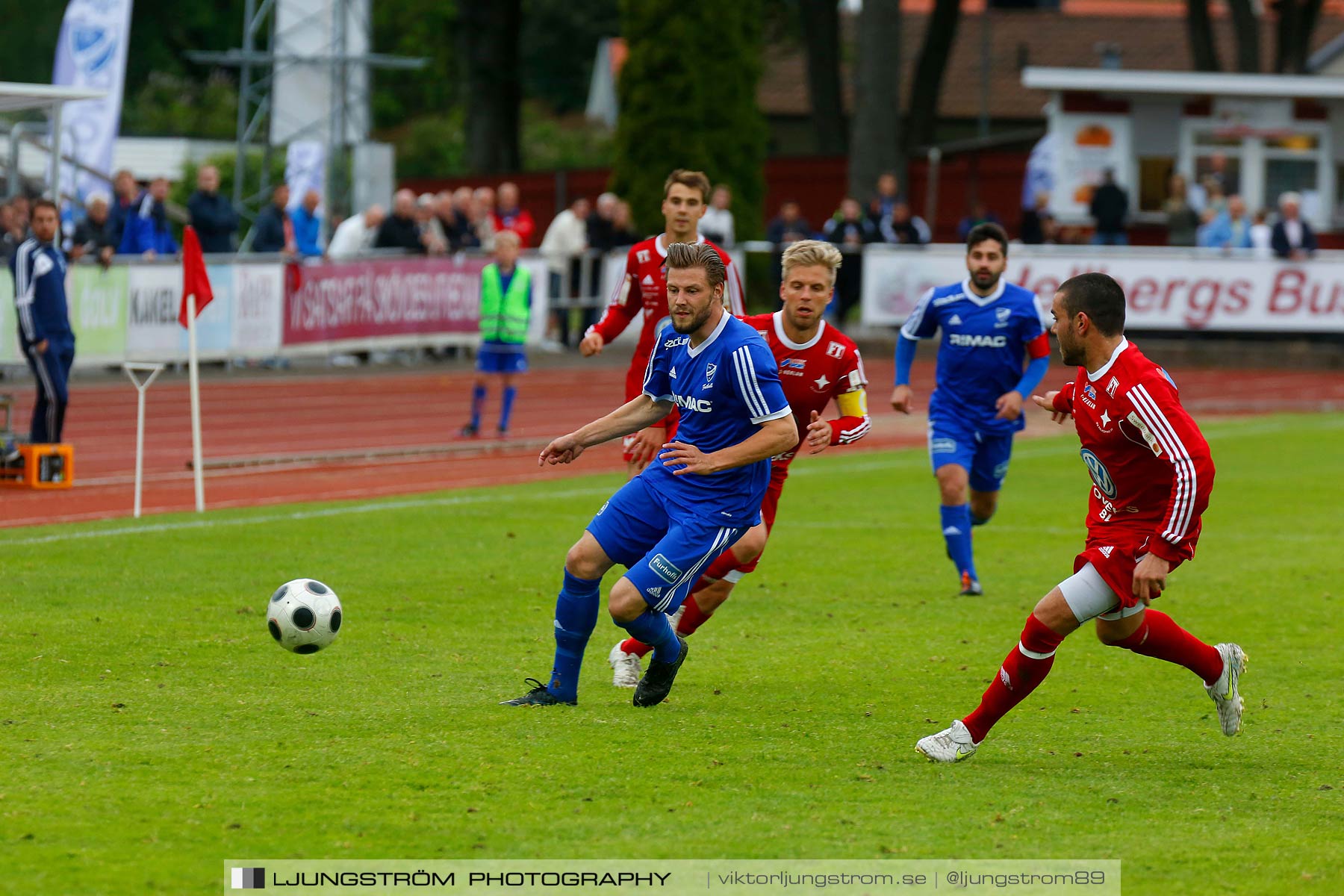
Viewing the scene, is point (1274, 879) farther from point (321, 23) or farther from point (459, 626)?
point (321, 23)

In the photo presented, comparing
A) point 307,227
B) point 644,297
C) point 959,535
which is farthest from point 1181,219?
point 644,297

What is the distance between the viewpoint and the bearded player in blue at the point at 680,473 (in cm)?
696

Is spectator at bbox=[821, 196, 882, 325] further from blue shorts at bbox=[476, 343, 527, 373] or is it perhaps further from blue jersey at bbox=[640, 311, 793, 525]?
blue jersey at bbox=[640, 311, 793, 525]

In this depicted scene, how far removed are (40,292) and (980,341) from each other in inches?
327

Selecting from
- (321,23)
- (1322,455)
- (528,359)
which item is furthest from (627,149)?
(1322,455)

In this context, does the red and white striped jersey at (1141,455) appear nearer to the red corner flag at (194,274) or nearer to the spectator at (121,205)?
the red corner flag at (194,274)

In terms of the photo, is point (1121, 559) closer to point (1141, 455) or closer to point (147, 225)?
point (1141, 455)

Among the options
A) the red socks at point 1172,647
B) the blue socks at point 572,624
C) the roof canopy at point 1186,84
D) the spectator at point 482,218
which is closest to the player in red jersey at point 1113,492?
the red socks at point 1172,647

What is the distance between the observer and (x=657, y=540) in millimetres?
7223

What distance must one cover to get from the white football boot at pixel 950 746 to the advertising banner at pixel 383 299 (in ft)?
58.1

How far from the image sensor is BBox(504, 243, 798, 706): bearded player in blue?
696 centimetres

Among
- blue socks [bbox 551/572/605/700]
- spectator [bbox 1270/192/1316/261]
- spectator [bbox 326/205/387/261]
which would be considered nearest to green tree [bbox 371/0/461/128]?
spectator [bbox 326/205/387/261]

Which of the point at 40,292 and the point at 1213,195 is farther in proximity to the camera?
the point at 1213,195

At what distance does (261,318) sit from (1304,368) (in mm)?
15296
